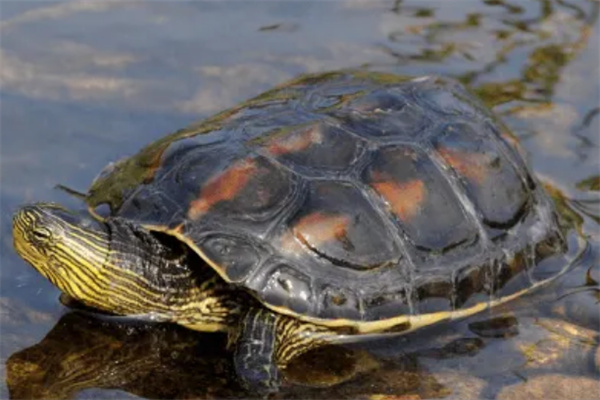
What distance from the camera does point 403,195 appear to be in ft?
19.2

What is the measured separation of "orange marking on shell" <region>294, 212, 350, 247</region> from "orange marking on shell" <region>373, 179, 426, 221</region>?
0.30 m

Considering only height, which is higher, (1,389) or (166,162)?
(166,162)

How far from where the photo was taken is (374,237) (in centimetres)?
566

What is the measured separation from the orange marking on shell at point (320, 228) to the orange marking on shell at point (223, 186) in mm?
371

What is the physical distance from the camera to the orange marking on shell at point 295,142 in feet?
18.9

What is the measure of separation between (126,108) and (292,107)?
2.02 meters

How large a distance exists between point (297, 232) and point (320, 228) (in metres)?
0.12

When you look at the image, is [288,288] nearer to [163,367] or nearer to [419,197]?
[163,367]

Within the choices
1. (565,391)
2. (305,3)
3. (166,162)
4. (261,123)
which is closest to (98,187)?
(166,162)

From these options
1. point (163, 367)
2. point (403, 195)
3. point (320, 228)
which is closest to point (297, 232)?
point (320, 228)

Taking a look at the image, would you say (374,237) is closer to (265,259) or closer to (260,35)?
(265,259)

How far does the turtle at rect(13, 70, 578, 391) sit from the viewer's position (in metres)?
5.46

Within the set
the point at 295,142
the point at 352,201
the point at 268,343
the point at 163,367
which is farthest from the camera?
the point at 295,142

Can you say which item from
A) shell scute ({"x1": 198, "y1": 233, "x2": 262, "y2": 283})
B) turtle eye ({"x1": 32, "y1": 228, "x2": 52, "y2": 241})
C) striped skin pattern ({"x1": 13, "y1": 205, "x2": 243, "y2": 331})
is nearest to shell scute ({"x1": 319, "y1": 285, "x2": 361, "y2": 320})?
shell scute ({"x1": 198, "y1": 233, "x2": 262, "y2": 283})
